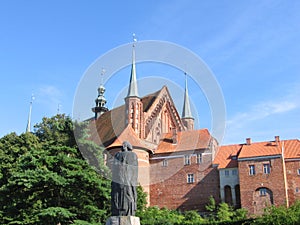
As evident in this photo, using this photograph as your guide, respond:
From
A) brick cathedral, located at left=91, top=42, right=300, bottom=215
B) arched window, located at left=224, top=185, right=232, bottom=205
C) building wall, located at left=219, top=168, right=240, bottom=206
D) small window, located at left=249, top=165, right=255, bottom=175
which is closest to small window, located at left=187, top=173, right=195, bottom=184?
brick cathedral, located at left=91, top=42, right=300, bottom=215

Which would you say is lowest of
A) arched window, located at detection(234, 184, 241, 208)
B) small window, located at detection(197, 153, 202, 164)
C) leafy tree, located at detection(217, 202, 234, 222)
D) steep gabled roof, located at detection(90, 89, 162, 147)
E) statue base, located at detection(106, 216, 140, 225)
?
statue base, located at detection(106, 216, 140, 225)

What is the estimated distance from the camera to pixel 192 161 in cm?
5141

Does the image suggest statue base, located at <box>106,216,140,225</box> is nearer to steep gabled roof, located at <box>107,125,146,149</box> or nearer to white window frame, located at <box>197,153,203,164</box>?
steep gabled roof, located at <box>107,125,146,149</box>

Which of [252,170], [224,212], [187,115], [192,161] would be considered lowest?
[224,212]

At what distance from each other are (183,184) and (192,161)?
10.3 feet

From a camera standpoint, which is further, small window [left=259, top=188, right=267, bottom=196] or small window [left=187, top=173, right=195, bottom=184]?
small window [left=187, top=173, right=195, bottom=184]

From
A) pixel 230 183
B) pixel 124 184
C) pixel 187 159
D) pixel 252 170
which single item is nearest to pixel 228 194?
pixel 230 183

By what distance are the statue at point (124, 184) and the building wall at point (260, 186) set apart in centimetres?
3470

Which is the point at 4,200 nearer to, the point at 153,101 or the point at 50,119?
the point at 50,119

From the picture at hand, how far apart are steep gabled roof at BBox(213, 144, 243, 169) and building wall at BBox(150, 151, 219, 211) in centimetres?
114

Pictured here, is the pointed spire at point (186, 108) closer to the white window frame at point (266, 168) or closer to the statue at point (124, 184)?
the white window frame at point (266, 168)

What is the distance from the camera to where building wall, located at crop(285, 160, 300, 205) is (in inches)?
1784

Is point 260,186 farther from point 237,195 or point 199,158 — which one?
point 199,158

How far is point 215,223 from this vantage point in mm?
35406
